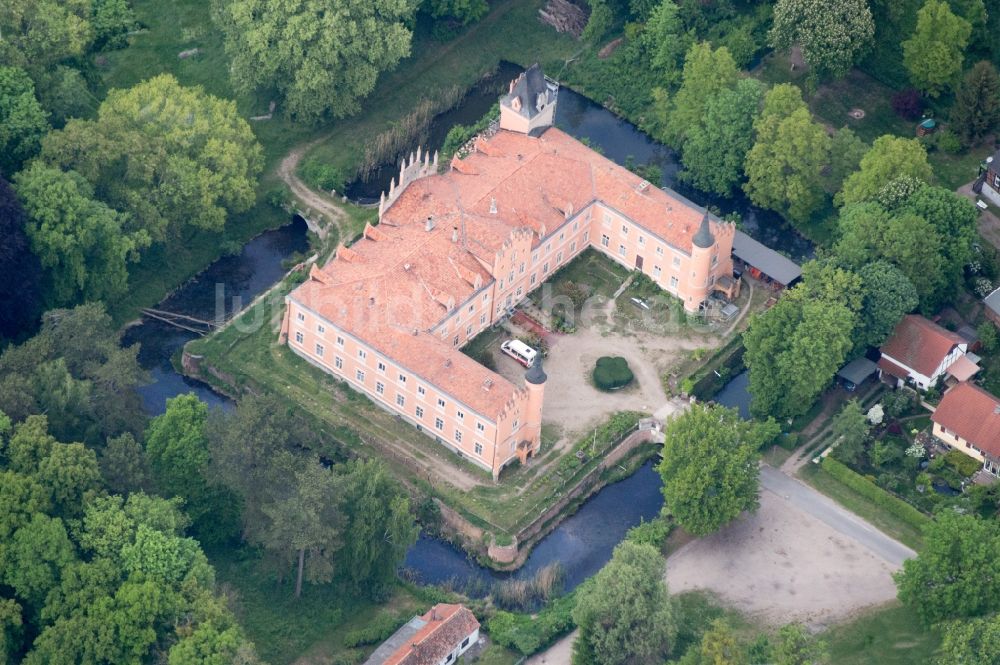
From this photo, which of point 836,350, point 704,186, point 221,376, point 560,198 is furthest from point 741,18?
point 221,376

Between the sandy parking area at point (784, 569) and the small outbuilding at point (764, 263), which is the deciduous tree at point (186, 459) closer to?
the sandy parking area at point (784, 569)

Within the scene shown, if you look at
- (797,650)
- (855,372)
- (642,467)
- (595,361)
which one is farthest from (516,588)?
(855,372)

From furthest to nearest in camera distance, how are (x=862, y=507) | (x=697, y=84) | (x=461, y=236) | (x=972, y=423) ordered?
(x=697, y=84) < (x=461, y=236) < (x=972, y=423) < (x=862, y=507)

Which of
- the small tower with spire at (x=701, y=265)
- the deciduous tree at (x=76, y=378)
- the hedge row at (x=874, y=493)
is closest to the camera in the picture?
the deciduous tree at (x=76, y=378)

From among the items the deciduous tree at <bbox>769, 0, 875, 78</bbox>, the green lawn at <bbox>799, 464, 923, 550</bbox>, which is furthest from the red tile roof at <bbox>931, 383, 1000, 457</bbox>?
the deciduous tree at <bbox>769, 0, 875, 78</bbox>

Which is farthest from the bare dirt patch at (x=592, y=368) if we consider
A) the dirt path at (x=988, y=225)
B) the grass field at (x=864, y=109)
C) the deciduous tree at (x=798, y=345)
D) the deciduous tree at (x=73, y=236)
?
the deciduous tree at (x=73, y=236)

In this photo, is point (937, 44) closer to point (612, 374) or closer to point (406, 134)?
point (612, 374)
